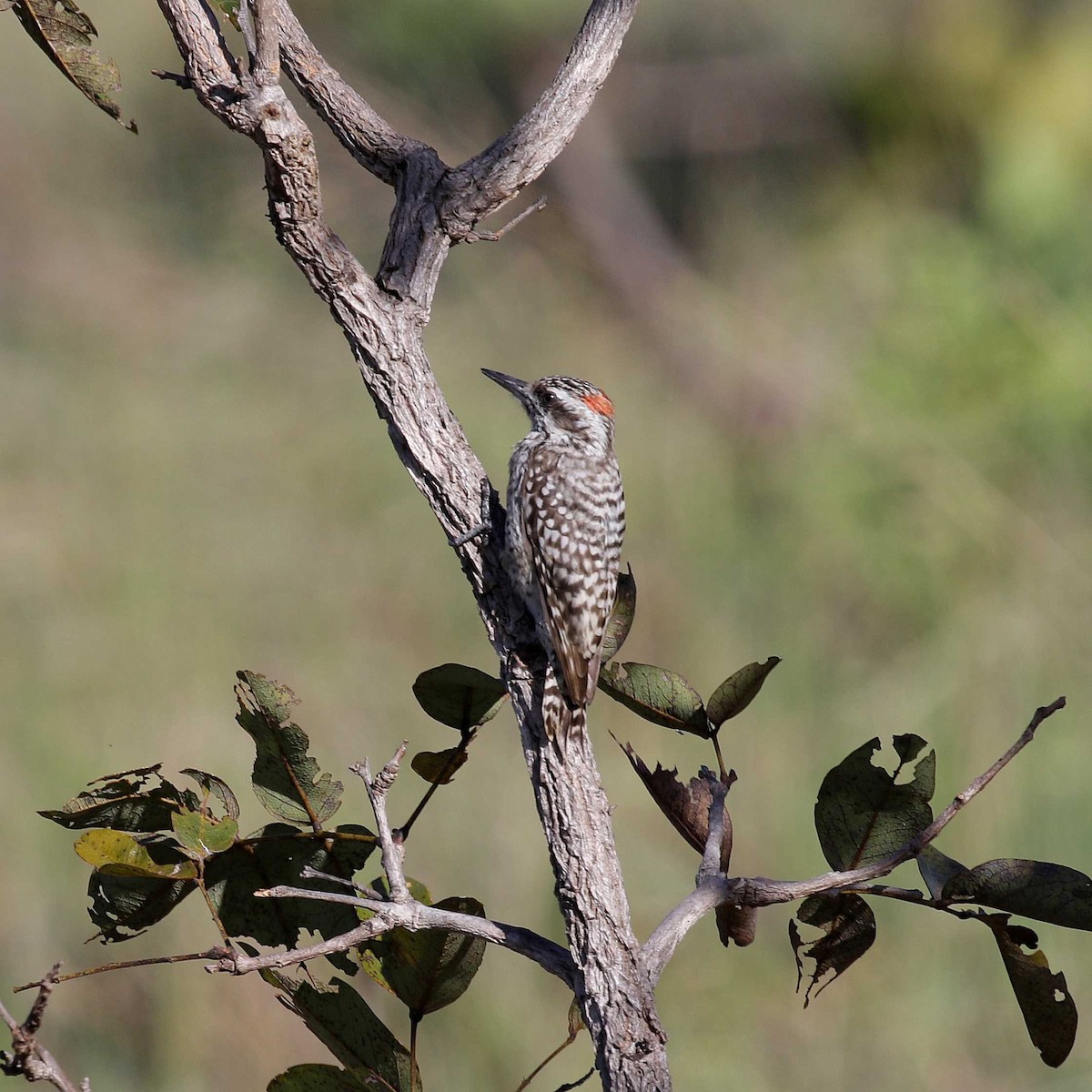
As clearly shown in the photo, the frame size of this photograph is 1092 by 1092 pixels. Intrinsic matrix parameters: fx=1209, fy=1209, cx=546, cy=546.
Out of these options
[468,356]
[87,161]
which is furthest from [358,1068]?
[87,161]

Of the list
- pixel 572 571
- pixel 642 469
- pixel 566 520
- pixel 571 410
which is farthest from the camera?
pixel 642 469

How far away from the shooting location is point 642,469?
6.09m

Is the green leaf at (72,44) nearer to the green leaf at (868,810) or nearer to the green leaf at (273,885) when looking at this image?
the green leaf at (273,885)

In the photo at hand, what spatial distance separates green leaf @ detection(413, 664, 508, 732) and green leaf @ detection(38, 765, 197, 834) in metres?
0.33

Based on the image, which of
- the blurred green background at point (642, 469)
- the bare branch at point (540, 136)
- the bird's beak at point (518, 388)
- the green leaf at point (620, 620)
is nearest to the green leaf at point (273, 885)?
the green leaf at point (620, 620)

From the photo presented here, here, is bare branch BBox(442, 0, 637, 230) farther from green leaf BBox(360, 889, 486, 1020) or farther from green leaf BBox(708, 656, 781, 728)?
green leaf BBox(360, 889, 486, 1020)

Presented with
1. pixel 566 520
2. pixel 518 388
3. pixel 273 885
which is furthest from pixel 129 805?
pixel 518 388

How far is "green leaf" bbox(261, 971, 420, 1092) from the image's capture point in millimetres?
1413

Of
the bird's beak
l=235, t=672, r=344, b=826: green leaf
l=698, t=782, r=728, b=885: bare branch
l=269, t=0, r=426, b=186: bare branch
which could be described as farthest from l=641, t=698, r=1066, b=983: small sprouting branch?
the bird's beak

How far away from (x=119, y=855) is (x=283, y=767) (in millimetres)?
235

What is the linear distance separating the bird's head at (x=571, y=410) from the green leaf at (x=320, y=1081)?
2.27 metres

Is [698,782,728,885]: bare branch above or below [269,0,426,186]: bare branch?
below

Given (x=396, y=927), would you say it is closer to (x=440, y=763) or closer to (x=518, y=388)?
(x=440, y=763)

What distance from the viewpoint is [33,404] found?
23.7ft
